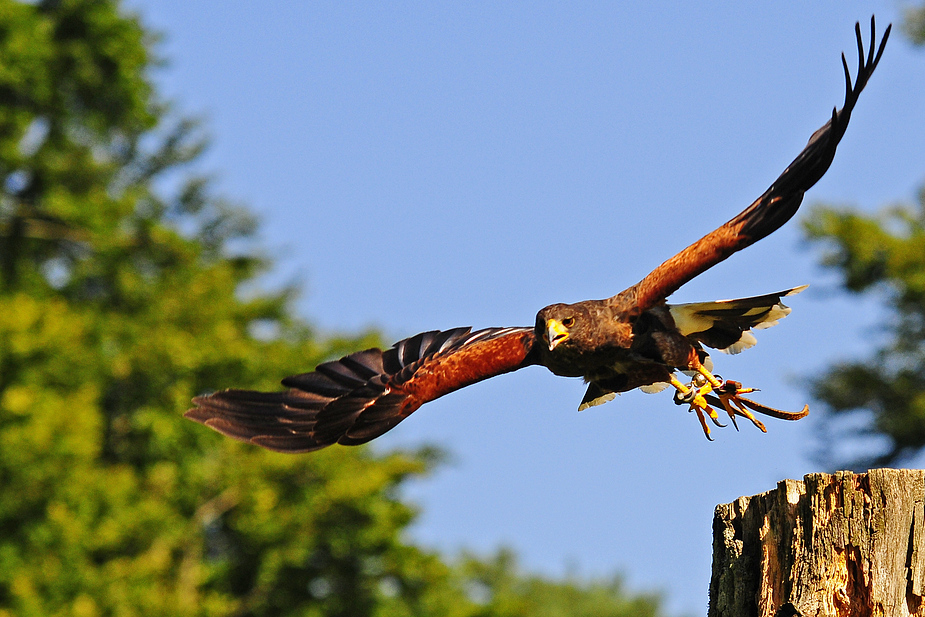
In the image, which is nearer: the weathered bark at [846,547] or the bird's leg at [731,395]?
the weathered bark at [846,547]

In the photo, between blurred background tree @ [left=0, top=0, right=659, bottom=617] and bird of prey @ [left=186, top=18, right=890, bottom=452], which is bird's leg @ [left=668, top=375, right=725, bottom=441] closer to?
bird of prey @ [left=186, top=18, right=890, bottom=452]

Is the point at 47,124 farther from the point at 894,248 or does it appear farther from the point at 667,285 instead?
the point at 667,285

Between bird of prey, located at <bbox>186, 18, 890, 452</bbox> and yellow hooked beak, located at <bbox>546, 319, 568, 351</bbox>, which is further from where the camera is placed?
yellow hooked beak, located at <bbox>546, 319, 568, 351</bbox>

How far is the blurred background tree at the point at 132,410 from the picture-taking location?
1617 cm

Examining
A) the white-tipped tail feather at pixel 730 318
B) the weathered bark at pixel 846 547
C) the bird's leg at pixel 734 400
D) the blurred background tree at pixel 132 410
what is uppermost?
the blurred background tree at pixel 132 410

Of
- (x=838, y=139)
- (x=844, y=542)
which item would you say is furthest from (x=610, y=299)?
(x=844, y=542)

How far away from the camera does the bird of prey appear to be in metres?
5.65

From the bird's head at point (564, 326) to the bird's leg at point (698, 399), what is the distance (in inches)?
24.0

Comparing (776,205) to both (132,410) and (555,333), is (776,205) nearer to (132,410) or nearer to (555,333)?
(555,333)

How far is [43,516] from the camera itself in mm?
16406

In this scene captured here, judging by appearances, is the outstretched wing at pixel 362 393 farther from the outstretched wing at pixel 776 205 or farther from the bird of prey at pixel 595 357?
the outstretched wing at pixel 776 205

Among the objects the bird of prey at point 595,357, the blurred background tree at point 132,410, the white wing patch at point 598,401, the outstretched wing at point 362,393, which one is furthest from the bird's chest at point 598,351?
the blurred background tree at point 132,410

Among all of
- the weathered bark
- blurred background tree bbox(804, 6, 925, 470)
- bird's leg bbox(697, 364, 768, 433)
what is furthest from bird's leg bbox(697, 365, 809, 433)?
blurred background tree bbox(804, 6, 925, 470)

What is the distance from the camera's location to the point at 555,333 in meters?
6.16
